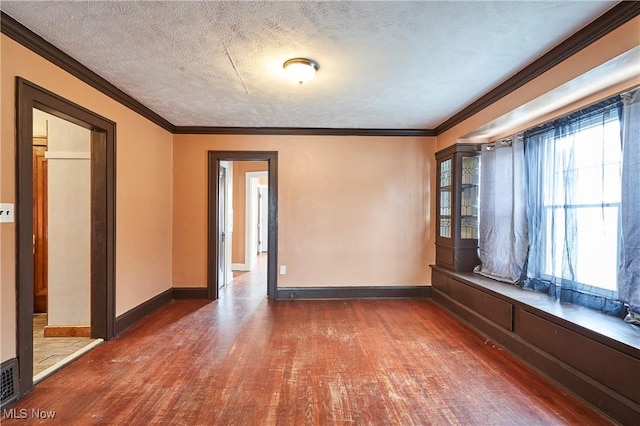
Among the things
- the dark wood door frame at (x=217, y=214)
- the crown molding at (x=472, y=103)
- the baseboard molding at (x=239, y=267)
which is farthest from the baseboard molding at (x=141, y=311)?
the baseboard molding at (x=239, y=267)

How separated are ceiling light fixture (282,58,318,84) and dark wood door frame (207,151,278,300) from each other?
209cm

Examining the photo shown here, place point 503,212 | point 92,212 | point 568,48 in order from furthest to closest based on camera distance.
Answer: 1. point 503,212
2. point 92,212
3. point 568,48

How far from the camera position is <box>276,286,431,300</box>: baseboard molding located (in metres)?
4.67

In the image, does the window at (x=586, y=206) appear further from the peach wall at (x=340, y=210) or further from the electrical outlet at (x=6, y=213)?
the electrical outlet at (x=6, y=213)

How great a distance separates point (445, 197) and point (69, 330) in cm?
474

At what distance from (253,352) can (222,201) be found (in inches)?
111

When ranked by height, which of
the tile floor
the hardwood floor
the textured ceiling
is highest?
the textured ceiling

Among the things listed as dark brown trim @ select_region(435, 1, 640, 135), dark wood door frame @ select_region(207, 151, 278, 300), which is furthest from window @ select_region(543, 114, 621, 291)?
dark wood door frame @ select_region(207, 151, 278, 300)

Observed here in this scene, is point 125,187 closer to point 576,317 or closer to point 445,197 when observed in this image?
point 445,197

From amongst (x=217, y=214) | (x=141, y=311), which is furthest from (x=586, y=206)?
(x=141, y=311)

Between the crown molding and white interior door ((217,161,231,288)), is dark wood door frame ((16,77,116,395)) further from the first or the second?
white interior door ((217,161,231,288))

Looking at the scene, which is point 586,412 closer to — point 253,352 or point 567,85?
point 567,85

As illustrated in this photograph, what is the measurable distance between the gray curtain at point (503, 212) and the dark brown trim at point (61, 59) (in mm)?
4178

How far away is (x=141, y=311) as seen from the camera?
3.75m
